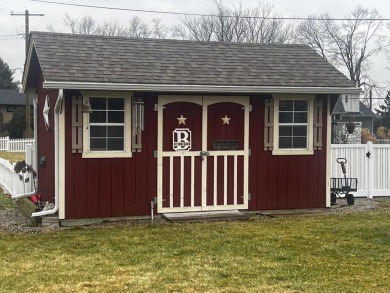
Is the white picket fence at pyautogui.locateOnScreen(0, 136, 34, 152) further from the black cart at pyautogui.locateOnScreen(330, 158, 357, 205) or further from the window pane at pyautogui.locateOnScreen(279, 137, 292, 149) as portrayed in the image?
the window pane at pyautogui.locateOnScreen(279, 137, 292, 149)

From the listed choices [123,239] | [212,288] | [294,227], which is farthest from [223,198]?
[212,288]

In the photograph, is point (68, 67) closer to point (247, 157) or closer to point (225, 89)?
point (225, 89)

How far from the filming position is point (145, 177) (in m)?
9.83

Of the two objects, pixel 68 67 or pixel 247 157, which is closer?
pixel 68 67

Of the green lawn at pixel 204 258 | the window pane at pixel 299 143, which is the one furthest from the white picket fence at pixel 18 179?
the window pane at pixel 299 143

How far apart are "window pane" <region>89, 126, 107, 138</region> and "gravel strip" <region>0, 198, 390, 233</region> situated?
154 centimetres

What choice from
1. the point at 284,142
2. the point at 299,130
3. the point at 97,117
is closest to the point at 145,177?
the point at 97,117

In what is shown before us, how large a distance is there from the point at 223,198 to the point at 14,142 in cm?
2610

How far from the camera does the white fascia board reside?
8.91 m

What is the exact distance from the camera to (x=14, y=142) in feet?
110

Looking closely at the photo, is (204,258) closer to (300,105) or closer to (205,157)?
(205,157)

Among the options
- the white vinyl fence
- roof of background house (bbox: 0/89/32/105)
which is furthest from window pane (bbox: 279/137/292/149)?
roof of background house (bbox: 0/89/32/105)

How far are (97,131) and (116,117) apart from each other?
413 mm

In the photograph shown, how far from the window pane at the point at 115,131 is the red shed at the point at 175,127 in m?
0.02
